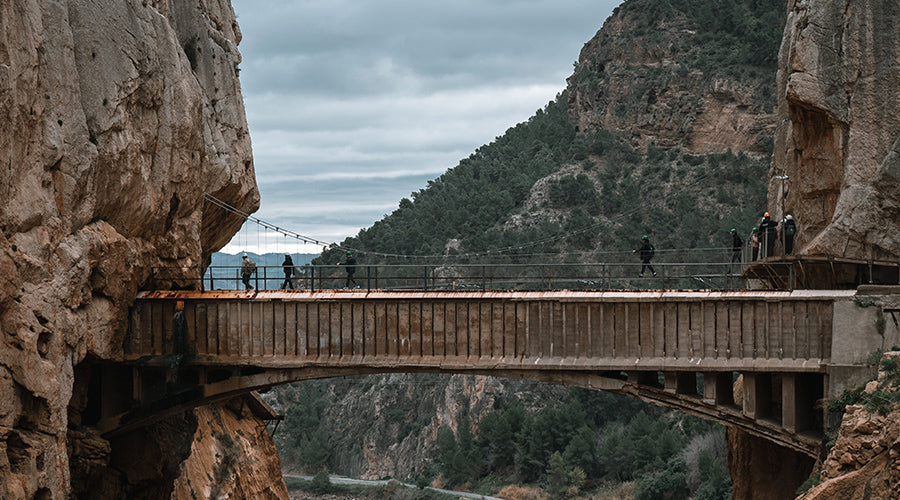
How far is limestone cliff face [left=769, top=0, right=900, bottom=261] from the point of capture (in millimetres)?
24250

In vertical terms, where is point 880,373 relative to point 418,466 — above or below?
above

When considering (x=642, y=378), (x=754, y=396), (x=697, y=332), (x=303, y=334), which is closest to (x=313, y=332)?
(x=303, y=334)

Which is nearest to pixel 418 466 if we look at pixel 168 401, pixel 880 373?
pixel 168 401

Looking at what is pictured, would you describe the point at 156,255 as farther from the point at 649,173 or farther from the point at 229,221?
the point at 649,173

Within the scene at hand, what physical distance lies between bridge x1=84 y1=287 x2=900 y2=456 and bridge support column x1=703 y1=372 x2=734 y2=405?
0.06m

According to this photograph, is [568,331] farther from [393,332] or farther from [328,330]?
[328,330]

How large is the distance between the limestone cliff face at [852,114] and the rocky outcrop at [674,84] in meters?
47.5

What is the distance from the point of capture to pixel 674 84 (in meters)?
77.5

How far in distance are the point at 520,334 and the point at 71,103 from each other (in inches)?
400

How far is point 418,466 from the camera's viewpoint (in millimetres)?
66000

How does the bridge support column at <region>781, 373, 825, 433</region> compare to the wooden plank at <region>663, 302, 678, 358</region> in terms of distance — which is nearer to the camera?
the bridge support column at <region>781, 373, 825, 433</region>

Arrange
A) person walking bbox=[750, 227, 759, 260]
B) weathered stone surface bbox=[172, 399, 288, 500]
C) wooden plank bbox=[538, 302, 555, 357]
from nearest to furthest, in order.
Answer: wooden plank bbox=[538, 302, 555, 357], person walking bbox=[750, 227, 759, 260], weathered stone surface bbox=[172, 399, 288, 500]

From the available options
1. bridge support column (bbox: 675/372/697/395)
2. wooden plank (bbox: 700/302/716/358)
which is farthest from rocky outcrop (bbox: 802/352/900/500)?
bridge support column (bbox: 675/372/697/395)

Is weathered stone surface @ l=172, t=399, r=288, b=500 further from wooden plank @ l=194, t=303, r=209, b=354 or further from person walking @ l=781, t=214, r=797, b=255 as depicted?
person walking @ l=781, t=214, r=797, b=255
